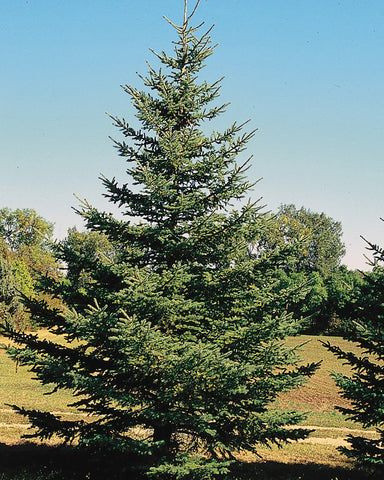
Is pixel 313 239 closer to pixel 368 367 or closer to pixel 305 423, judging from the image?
pixel 305 423

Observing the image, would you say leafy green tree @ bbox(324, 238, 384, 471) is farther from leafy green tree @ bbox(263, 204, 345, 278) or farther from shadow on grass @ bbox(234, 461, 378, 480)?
leafy green tree @ bbox(263, 204, 345, 278)

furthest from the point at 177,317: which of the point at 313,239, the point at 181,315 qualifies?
the point at 313,239

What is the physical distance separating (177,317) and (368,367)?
4.57 meters

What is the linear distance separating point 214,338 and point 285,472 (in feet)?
21.3

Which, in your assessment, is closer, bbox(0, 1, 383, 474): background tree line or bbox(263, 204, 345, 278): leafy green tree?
bbox(0, 1, 383, 474): background tree line

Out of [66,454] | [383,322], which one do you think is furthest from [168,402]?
[66,454]

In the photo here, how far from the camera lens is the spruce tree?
820cm

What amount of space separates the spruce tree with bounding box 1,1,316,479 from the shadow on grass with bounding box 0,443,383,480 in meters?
0.64

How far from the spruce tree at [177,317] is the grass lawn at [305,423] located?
1.09 m

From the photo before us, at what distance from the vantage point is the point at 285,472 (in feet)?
42.3

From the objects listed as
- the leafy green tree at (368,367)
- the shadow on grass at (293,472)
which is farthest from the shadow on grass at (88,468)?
the leafy green tree at (368,367)

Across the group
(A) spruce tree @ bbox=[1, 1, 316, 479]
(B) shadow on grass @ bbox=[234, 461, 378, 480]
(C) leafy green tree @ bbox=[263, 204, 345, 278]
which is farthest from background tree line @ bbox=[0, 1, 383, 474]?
(C) leafy green tree @ bbox=[263, 204, 345, 278]

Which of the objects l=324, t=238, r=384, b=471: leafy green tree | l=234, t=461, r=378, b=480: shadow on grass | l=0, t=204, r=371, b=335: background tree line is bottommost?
l=234, t=461, r=378, b=480: shadow on grass

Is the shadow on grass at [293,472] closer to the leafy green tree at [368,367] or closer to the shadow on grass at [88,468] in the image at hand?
the shadow on grass at [88,468]
